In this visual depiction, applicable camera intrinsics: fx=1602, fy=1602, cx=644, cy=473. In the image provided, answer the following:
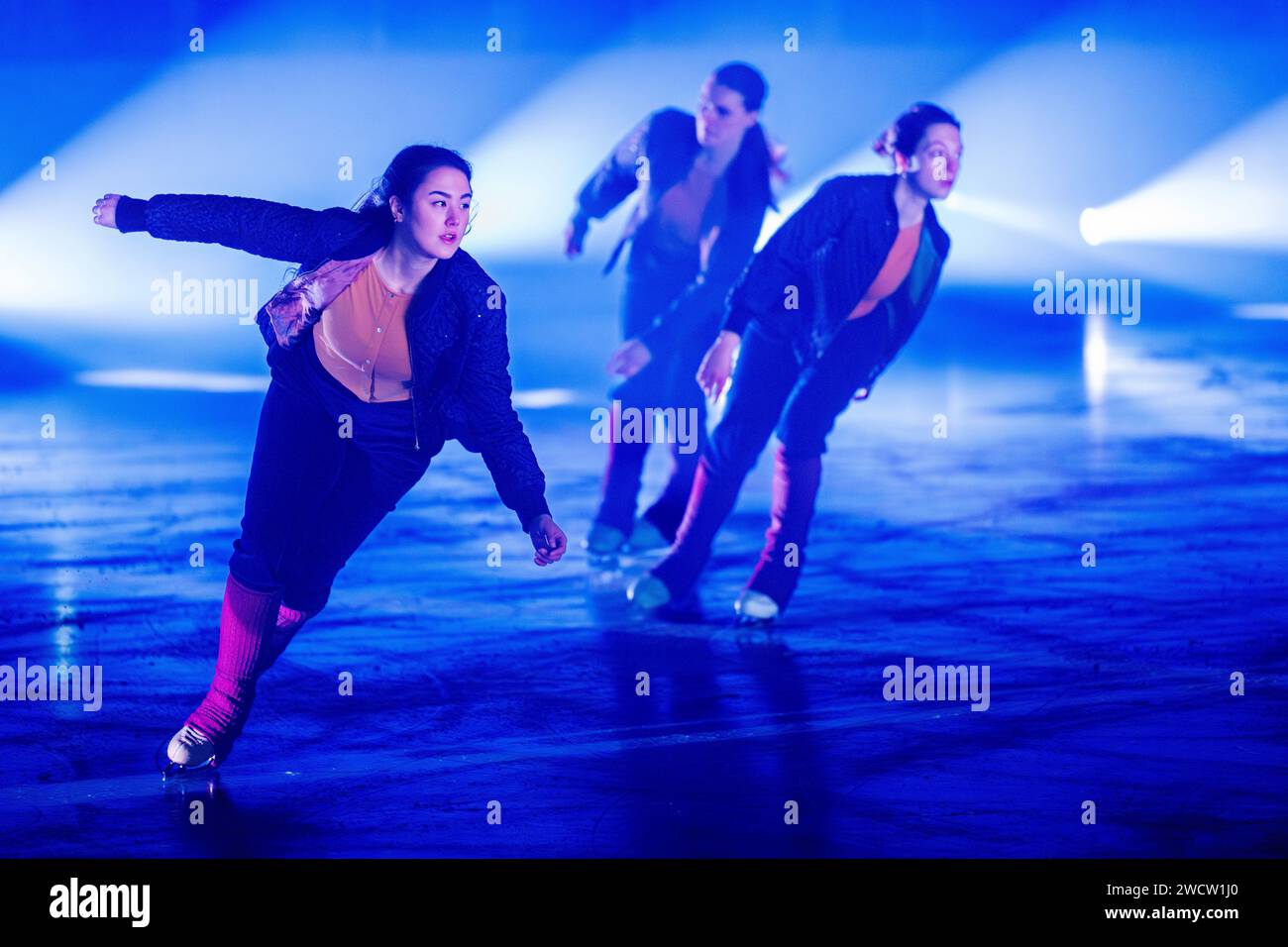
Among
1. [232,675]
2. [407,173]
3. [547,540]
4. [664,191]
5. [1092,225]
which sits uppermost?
[1092,225]

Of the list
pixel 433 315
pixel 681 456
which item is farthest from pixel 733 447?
pixel 433 315

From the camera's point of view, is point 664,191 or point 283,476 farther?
point 664,191

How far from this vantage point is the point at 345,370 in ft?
11.1

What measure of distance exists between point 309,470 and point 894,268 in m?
1.79

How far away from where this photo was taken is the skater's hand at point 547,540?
3.33 meters

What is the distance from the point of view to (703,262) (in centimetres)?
493

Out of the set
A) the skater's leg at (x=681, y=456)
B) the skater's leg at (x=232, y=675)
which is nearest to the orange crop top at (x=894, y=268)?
the skater's leg at (x=681, y=456)

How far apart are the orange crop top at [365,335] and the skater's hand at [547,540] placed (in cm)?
45

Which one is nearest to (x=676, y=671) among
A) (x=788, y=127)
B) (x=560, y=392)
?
(x=788, y=127)

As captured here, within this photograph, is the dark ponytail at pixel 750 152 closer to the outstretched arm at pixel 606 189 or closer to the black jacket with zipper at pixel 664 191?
the black jacket with zipper at pixel 664 191

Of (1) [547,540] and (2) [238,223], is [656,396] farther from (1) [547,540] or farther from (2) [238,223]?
(2) [238,223]

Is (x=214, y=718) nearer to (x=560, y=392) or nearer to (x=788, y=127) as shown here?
(x=788, y=127)

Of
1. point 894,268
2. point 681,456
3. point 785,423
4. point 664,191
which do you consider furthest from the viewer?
point 681,456

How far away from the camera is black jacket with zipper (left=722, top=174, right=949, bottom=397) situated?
427 cm
